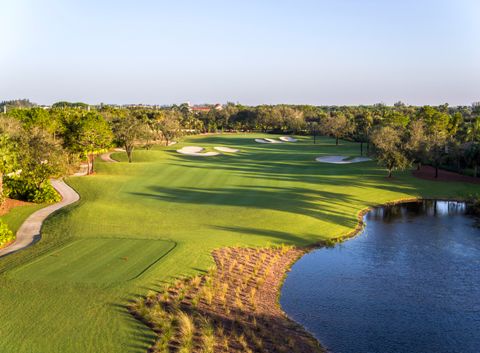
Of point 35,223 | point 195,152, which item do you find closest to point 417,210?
point 35,223

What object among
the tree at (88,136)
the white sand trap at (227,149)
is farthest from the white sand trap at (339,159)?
the tree at (88,136)

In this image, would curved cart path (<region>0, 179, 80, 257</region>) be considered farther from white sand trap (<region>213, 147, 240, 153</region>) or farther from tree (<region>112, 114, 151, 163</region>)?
white sand trap (<region>213, 147, 240, 153</region>)

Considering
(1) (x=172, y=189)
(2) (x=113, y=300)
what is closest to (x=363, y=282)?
(2) (x=113, y=300)

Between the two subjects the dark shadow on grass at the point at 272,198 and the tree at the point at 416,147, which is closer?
the dark shadow on grass at the point at 272,198

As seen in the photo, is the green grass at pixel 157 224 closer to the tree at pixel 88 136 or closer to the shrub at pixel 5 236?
the shrub at pixel 5 236

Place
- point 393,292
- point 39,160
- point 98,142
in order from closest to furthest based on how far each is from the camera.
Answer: point 393,292
point 39,160
point 98,142

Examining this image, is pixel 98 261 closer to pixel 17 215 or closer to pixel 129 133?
pixel 17 215
